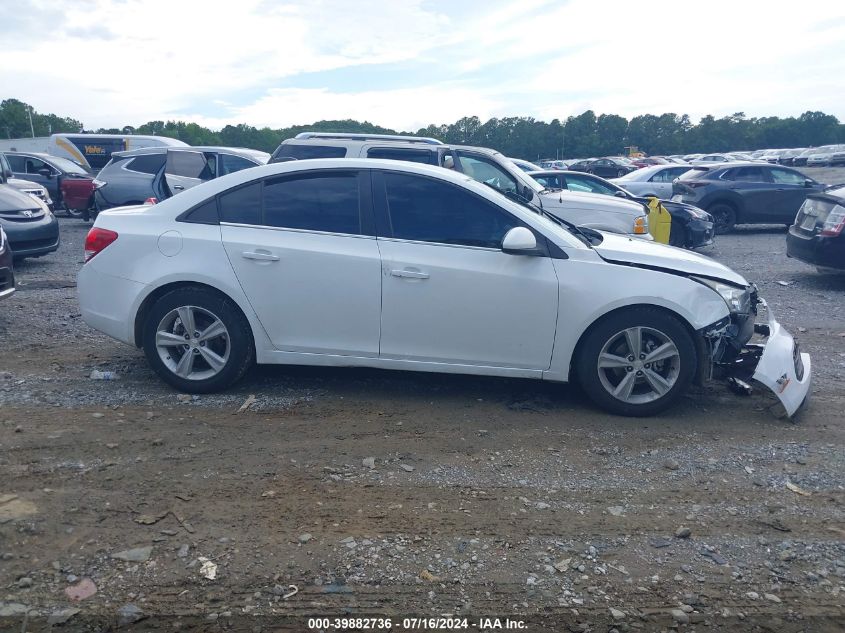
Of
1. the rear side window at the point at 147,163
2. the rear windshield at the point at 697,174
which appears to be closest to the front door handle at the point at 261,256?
the rear side window at the point at 147,163

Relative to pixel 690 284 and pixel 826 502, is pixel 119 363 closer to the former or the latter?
pixel 690 284

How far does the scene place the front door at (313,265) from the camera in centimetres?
520

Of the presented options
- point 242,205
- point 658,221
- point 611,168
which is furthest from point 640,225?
point 611,168

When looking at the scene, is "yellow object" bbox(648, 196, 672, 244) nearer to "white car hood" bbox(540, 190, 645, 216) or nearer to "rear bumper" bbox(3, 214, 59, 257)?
"white car hood" bbox(540, 190, 645, 216)

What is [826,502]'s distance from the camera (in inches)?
158

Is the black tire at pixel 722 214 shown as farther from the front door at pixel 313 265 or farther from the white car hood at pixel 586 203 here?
the front door at pixel 313 265

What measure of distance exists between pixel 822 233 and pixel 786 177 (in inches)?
310

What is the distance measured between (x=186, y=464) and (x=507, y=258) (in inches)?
97.8

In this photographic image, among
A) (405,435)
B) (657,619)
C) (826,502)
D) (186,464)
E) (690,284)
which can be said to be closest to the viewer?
(657,619)

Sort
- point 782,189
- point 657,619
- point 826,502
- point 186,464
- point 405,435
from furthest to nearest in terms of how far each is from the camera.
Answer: point 782,189
point 405,435
point 186,464
point 826,502
point 657,619

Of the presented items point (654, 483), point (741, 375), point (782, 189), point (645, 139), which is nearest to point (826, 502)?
point (654, 483)

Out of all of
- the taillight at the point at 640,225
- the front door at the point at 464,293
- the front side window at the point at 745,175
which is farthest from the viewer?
the front side window at the point at 745,175

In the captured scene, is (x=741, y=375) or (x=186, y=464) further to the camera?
(x=741, y=375)

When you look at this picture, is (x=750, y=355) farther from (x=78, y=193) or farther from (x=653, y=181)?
(x=78, y=193)
